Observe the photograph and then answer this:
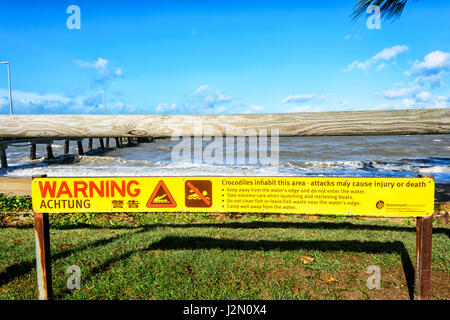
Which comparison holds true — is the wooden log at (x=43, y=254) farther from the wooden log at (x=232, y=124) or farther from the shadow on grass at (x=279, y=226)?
the shadow on grass at (x=279, y=226)

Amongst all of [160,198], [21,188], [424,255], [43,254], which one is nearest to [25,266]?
[43,254]

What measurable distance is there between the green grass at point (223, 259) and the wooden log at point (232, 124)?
145 cm

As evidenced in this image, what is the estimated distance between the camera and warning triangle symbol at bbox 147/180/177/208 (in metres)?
2.58

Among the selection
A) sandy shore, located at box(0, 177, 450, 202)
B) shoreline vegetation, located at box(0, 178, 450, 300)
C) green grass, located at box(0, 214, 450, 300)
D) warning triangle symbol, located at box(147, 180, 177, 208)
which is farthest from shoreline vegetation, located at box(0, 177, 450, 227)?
warning triangle symbol, located at box(147, 180, 177, 208)

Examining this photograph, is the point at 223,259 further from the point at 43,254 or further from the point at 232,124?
the point at 43,254

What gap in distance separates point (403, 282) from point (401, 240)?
127 centimetres

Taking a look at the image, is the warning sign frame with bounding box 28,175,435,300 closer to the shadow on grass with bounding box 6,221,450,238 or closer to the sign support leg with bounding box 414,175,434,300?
the sign support leg with bounding box 414,175,434,300

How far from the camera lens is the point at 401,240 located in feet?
13.6

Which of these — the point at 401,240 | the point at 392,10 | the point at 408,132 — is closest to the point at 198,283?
the point at 408,132

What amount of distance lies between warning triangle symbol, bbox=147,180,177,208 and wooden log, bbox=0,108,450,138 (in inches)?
18.5

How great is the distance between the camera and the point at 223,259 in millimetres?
3525

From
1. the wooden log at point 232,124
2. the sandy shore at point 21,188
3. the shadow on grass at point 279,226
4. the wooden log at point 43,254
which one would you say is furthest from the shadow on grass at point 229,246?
the sandy shore at point 21,188

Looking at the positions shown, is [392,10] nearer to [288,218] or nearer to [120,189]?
[288,218]

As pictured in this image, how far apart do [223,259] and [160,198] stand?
1352mm
